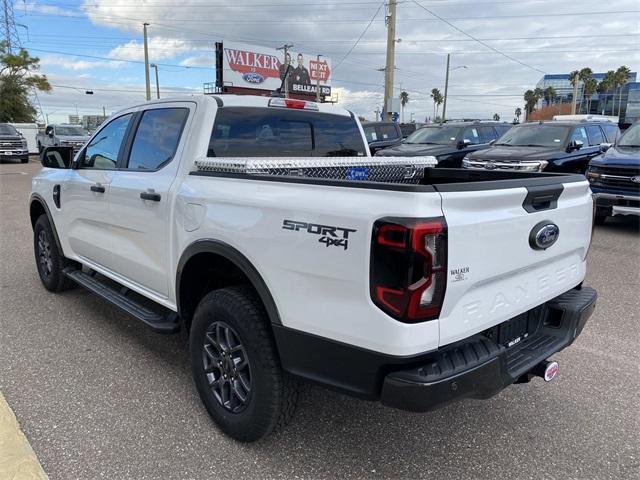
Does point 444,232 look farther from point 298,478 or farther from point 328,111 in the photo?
point 328,111

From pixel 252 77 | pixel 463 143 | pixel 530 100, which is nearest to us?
pixel 463 143

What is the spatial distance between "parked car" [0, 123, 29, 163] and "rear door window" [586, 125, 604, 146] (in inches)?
964

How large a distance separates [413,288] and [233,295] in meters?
1.08

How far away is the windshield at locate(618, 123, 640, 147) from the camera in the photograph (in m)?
9.27

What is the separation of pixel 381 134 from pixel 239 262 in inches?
543

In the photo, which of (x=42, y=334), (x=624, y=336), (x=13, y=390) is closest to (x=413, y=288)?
(x=13, y=390)

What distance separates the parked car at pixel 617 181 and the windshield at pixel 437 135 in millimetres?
4620

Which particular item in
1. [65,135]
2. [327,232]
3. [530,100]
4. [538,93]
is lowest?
[65,135]

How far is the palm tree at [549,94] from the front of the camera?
91.3m

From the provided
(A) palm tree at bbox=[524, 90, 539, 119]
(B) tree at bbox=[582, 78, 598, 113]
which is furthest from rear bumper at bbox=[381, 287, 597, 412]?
(A) palm tree at bbox=[524, 90, 539, 119]

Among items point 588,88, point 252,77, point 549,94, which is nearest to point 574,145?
point 252,77

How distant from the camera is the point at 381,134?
15.8 metres

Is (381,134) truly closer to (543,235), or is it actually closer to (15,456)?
(543,235)

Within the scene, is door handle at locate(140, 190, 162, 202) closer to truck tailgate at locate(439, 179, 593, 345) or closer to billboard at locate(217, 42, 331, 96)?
truck tailgate at locate(439, 179, 593, 345)
